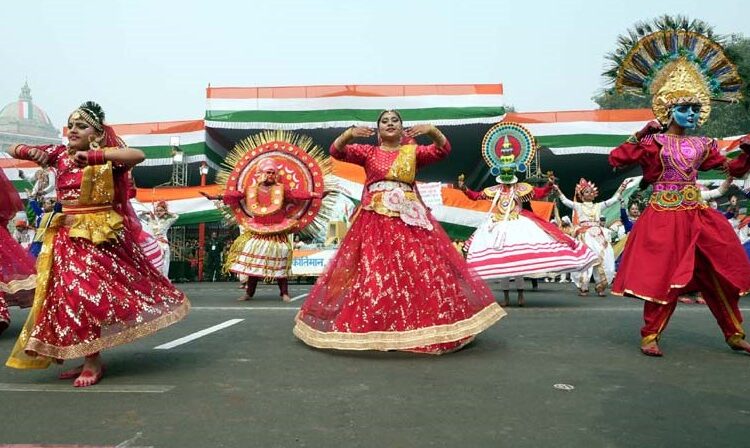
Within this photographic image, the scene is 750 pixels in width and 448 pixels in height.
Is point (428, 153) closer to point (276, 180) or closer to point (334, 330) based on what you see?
point (334, 330)

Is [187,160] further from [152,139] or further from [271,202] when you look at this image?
[271,202]

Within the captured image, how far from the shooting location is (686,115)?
438cm

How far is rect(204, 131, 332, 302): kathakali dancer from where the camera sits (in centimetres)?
860

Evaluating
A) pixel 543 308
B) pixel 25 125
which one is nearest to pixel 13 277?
pixel 543 308

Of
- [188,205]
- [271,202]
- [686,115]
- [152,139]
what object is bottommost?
[188,205]

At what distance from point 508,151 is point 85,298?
607 cm

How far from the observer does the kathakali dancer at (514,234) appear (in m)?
7.07

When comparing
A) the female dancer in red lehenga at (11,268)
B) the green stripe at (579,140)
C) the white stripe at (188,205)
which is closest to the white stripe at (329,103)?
the green stripe at (579,140)

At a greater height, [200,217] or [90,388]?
[200,217]

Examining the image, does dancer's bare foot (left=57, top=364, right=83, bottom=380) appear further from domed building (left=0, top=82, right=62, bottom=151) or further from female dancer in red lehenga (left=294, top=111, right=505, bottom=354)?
domed building (left=0, top=82, right=62, bottom=151)

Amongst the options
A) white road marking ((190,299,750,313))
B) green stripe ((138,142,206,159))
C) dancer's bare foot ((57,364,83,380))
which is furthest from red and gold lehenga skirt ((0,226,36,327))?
green stripe ((138,142,206,159))

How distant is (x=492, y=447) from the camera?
2168mm

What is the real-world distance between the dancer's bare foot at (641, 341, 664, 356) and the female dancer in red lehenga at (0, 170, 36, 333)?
5168mm

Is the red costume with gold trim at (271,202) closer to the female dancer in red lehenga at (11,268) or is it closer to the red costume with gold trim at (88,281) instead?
the female dancer in red lehenga at (11,268)
